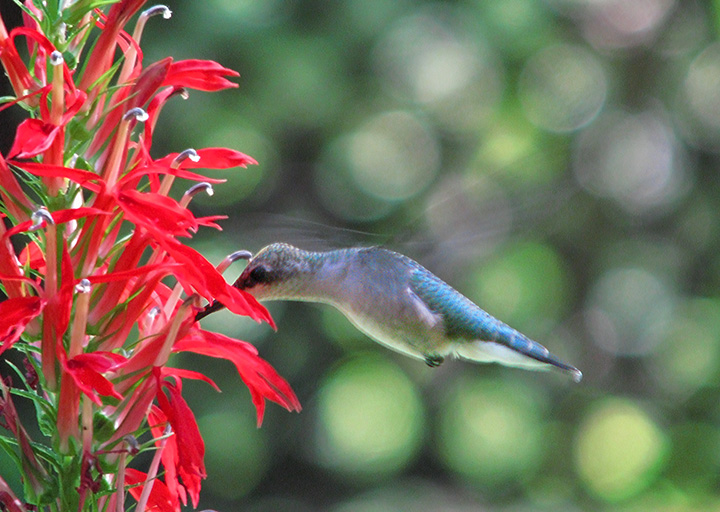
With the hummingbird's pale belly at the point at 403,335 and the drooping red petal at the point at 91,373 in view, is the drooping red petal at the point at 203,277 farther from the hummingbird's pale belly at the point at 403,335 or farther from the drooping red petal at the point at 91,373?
the hummingbird's pale belly at the point at 403,335

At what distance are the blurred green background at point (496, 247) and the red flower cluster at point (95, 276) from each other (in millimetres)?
1363

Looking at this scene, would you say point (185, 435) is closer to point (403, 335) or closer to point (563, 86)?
point (403, 335)

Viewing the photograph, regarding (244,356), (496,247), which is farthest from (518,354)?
(496,247)

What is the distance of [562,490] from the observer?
7.06 ft

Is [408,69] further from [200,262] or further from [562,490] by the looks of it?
[200,262]

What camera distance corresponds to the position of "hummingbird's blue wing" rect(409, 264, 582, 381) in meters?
0.99

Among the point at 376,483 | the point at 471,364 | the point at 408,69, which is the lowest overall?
the point at 376,483

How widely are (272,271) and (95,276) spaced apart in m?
0.35

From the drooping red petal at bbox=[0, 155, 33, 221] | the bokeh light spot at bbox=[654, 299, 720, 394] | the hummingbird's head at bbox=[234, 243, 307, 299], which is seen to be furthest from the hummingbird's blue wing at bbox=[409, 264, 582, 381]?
the bokeh light spot at bbox=[654, 299, 720, 394]

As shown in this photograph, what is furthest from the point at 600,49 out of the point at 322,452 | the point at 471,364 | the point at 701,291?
the point at 322,452

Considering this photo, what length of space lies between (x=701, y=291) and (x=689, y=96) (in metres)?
0.56

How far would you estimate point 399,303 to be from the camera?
102 centimetres

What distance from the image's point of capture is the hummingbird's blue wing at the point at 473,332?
39.0 inches

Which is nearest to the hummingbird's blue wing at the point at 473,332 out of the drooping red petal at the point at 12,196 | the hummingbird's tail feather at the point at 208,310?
the hummingbird's tail feather at the point at 208,310
